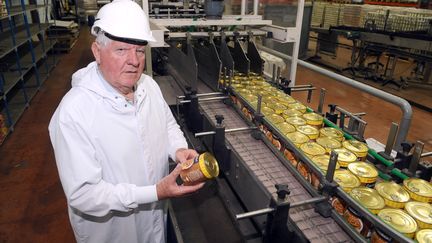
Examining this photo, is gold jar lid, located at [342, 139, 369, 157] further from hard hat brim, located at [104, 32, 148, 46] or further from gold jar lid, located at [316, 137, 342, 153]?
hard hat brim, located at [104, 32, 148, 46]

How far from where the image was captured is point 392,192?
4.05 feet

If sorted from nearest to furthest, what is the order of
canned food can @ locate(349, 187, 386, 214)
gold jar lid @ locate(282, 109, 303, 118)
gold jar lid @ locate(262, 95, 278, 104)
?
canned food can @ locate(349, 187, 386, 214) → gold jar lid @ locate(282, 109, 303, 118) → gold jar lid @ locate(262, 95, 278, 104)

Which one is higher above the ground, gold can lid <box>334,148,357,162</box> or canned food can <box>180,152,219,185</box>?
canned food can <box>180,152,219,185</box>

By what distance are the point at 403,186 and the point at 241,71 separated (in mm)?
1637

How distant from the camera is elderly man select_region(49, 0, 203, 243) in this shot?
42.5 inches

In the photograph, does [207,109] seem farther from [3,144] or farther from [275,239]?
[3,144]

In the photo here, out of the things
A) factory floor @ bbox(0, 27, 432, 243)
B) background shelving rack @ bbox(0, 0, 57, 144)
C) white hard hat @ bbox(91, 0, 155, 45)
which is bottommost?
factory floor @ bbox(0, 27, 432, 243)

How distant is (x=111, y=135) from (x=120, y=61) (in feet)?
0.96

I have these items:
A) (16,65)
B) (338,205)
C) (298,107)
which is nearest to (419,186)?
(338,205)

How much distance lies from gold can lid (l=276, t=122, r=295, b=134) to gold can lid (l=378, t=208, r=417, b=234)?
0.63m

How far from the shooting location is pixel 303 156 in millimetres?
1420

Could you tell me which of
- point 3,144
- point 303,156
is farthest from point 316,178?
point 3,144

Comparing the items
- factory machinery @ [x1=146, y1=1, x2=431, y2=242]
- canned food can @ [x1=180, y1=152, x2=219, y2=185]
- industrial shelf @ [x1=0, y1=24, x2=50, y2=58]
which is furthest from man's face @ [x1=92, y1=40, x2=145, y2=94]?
industrial shelf @ [x1=0, y1=24, x2=50, y2=58]

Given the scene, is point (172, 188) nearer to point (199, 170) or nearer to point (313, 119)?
point (199, 170)
